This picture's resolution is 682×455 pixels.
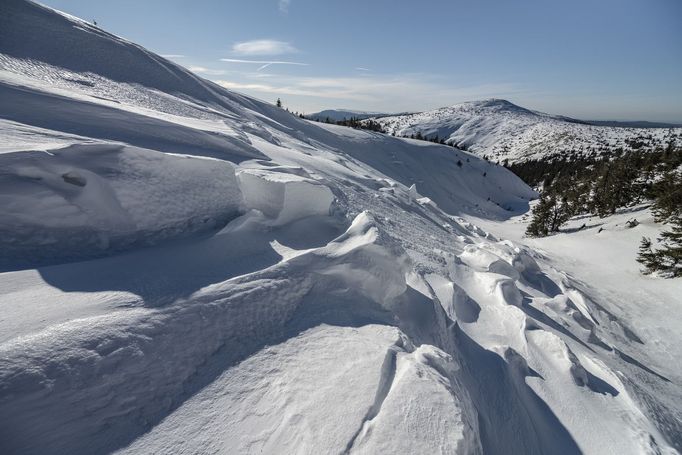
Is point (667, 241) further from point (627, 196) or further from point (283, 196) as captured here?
point (283, 196)

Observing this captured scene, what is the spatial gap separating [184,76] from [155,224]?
65.5ft

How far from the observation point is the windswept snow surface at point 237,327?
2.44m

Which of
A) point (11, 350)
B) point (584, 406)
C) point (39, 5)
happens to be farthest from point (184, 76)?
point (584, 406)

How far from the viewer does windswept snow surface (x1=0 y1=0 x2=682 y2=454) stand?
2439 mm

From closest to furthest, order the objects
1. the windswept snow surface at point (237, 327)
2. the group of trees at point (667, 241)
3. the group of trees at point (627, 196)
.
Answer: the windswept snow surface at point (237, 327)
the group of trees at point (667, 241)
the group of trees at point (627, 196)

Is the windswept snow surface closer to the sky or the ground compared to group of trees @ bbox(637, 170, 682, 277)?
closer to the sky

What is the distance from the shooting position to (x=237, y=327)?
3312mm

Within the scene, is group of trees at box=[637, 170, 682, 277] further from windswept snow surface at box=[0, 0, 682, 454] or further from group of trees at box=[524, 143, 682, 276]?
windswept snow surface at box=[0, 0, 682, 454]

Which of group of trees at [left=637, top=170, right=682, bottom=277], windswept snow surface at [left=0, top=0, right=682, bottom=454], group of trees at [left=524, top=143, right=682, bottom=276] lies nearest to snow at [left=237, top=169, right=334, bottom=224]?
windswept snow surface at [left=0, top=0, right=682, bottom=454]

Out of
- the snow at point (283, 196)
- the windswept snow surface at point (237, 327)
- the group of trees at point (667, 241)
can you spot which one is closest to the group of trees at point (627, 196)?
the group of trees at point (667, 241)

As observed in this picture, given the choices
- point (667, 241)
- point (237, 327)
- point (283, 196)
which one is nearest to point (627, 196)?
point (667, 241)

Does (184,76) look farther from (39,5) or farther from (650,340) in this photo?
(650,340)

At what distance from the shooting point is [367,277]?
4668mm

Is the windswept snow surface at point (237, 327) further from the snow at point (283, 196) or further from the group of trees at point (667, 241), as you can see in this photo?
the group of trees at point (667, 241)
